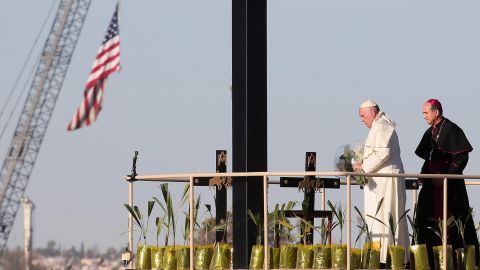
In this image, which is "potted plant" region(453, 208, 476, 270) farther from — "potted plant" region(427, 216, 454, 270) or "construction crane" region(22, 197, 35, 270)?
"construction crane" region(22, 197, 35, 270)

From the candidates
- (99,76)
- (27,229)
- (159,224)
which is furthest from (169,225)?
(27,229)

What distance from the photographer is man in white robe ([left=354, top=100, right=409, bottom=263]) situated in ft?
50.9

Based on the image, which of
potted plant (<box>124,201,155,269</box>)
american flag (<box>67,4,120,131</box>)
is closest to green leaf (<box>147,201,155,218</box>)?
potted plant (<box>124,201,155,269</box>)

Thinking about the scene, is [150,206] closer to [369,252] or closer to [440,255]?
[369,252]

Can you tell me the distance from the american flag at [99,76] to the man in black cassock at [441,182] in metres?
61.7

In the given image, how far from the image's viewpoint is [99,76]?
81.9 metres

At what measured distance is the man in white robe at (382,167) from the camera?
15.5 metres

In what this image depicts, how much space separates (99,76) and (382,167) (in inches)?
2635

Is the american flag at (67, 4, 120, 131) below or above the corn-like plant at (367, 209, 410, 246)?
above

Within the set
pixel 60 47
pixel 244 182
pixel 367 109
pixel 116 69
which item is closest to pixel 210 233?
pixel 244 182

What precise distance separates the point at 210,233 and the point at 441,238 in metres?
2.39

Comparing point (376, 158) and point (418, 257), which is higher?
point (376, 158)

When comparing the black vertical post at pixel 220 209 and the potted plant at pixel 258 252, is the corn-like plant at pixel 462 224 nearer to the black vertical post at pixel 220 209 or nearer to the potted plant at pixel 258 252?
the potted plant at pixel 258 252

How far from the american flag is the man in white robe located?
6184cm
